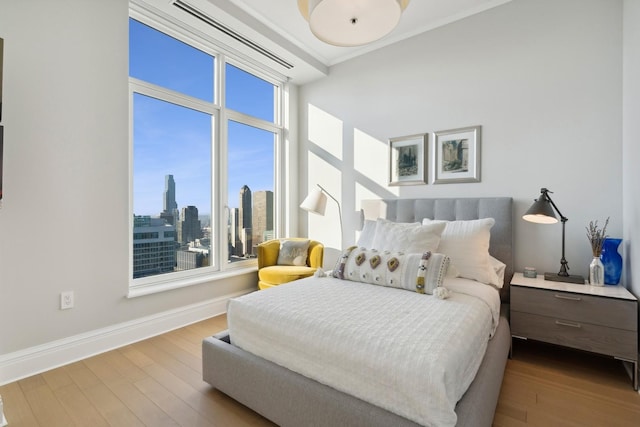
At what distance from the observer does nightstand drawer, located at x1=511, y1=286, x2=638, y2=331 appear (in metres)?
1.92

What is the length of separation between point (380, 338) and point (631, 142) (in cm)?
235

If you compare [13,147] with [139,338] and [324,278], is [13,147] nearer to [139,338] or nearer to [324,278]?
[139,338]

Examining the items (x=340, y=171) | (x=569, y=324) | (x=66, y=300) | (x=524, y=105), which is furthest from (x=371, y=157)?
(x=66, y=300)

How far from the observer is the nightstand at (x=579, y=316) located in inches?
75.6

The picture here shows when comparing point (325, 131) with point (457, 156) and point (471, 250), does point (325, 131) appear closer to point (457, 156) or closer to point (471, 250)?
point (457, 156)

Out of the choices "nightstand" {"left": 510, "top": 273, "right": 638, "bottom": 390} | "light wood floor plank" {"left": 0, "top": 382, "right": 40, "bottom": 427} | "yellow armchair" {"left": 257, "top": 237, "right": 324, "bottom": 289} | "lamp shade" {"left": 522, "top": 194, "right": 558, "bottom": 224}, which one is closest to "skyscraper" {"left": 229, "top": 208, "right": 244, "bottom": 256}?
"yellow armchair" {"left": 257, "top": 237, "right": 324, "bottom": 289}

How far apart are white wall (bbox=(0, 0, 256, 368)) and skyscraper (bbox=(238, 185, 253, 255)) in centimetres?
134

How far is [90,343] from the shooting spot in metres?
2.39

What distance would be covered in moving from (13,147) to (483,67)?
3879 mm

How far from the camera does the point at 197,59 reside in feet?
10.8

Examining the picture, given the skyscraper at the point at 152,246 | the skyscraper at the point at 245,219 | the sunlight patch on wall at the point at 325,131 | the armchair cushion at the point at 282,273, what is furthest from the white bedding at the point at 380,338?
the sunlight patch on wall at the point at 325,131

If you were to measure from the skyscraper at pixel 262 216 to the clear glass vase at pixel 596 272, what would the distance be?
334cm

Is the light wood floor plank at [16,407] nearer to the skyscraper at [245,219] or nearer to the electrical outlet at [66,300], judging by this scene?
the electrical outlet at [66,300]

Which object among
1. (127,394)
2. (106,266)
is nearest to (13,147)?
(106,266)
